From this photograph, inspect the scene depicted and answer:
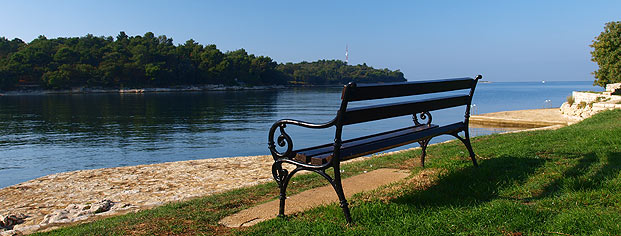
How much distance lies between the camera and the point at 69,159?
1870 centimetres

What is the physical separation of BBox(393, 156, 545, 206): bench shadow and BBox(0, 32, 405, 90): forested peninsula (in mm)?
112908

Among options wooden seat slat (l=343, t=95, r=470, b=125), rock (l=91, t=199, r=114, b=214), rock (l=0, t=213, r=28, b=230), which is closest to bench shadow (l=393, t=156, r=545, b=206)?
wooden seat slat (l=343, t=95, r=470, b=125)

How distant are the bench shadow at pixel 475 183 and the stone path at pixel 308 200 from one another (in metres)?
0.79

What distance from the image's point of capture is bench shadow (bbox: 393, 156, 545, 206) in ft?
13.3

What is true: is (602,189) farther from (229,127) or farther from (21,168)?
(229,127)

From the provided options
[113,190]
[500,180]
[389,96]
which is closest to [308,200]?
[389,96]

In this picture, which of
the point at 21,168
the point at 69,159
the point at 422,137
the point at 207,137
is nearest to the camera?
the point at 422,137

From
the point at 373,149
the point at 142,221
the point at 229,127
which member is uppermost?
the point at 373,149

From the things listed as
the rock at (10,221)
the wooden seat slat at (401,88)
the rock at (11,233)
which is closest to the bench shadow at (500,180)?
the wooden seat slat at (401,88)

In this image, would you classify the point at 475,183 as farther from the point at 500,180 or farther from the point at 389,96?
the point at 389,96

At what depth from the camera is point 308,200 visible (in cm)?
465

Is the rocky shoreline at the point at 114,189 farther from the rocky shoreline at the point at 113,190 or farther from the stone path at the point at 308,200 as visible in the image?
the stone path at the point at 308,200

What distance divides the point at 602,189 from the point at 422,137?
5.47ft

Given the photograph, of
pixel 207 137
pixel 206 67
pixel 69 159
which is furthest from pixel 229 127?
pixel 206 67
